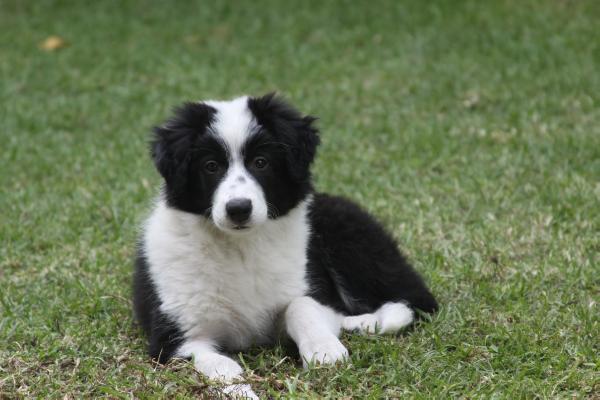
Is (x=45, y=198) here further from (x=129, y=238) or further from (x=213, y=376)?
(x=213, y=376)

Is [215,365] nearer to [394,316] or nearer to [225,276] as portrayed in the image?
[225,276]

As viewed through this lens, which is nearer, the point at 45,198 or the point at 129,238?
the point at 129,238

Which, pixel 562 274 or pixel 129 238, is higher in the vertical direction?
pixel 562 274

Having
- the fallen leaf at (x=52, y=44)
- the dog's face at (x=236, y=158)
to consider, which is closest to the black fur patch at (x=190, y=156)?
the dog's face at (x=236, y=158)

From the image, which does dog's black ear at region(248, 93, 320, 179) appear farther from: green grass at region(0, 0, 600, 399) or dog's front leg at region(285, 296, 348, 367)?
green grass at region(0, 0, 600, 399)

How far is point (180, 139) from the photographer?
4.18m

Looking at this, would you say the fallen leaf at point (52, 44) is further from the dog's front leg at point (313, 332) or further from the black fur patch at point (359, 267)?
the dog's front leg at point (313, 332)

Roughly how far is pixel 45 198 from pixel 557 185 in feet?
12.1

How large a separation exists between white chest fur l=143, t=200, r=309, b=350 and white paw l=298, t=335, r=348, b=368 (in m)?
0.32

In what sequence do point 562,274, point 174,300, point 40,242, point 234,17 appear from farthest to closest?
point 234,17 → point 40,242 → point 562,274 → point 174,300

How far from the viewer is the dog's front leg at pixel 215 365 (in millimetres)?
3722

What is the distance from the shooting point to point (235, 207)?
393 cm

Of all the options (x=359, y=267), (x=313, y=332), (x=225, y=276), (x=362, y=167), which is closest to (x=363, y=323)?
(x=359, y=267)

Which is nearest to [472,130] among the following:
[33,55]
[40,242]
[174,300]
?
[40,242]
